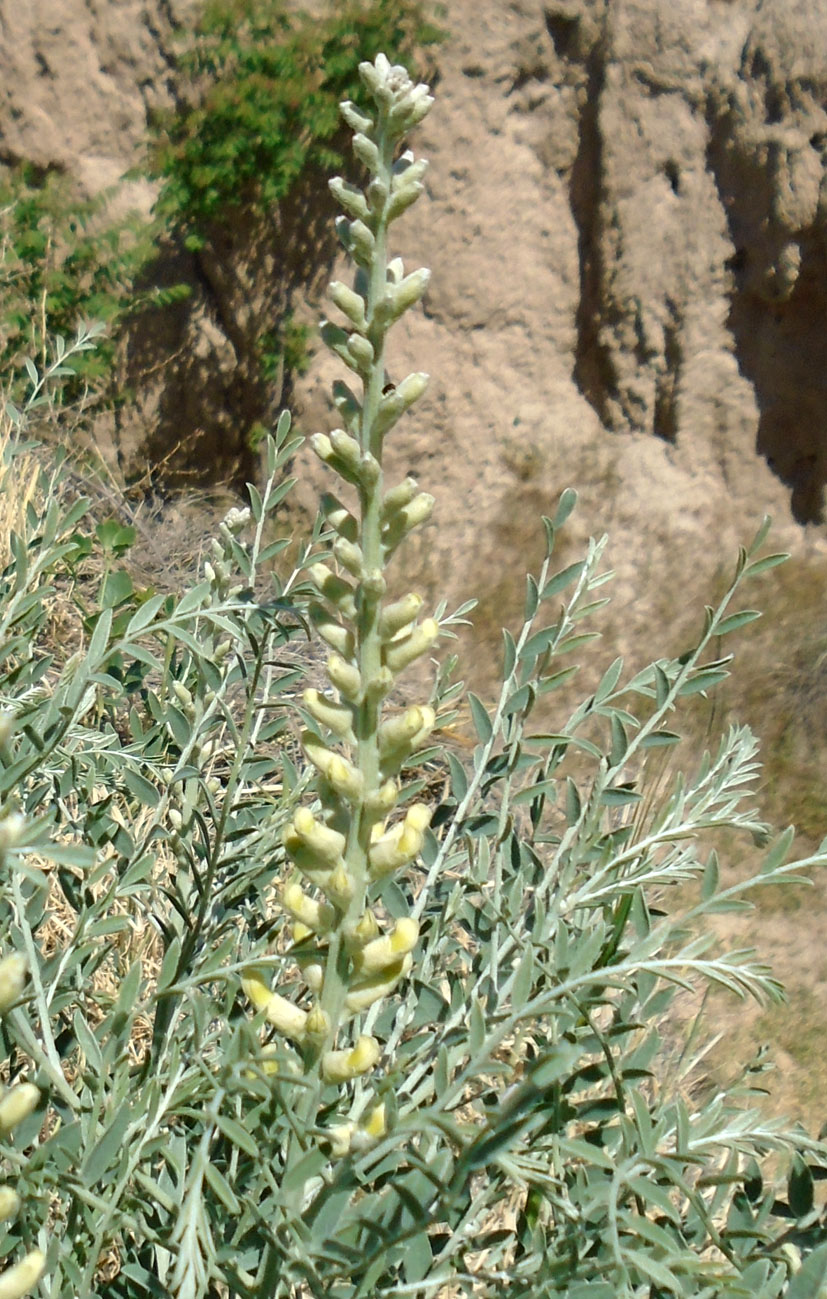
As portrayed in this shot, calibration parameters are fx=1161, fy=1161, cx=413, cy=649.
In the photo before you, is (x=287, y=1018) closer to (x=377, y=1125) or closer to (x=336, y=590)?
(x=377, y=1125)

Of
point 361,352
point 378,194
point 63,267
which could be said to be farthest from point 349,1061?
point 63,267

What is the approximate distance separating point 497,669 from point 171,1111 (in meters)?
3.42

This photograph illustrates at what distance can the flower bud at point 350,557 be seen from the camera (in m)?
0.80

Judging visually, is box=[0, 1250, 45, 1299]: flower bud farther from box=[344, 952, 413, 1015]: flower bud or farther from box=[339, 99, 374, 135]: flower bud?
box=[339, 99, 374, 135]: flower bud

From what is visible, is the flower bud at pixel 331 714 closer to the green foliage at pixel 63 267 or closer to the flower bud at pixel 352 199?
the flower bud at pixel 352 199

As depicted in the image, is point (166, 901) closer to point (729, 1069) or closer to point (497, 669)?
point (729, 1069)

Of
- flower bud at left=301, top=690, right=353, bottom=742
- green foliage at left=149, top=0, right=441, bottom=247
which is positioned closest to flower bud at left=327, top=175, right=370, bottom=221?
flower bud at left=301, top=690, right=353, bottom=742

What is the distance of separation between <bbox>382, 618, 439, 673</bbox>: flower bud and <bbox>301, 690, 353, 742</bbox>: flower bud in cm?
5

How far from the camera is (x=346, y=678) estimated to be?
2.63 ft

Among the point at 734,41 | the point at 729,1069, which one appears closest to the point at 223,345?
the point at 734,41

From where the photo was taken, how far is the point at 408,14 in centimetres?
424

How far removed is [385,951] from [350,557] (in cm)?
27

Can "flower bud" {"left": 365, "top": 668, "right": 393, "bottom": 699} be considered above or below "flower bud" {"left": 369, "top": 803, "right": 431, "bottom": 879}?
above

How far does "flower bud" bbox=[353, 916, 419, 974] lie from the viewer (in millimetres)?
806
